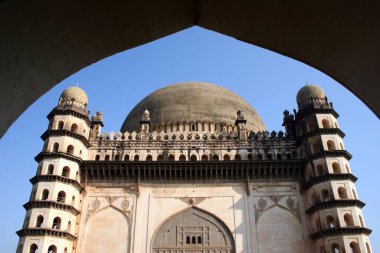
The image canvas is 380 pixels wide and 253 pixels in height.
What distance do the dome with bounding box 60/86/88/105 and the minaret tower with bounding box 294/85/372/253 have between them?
12792mm

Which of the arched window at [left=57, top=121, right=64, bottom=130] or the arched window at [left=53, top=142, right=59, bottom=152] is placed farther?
the arched window at [left=57, top=121, right=64, bottom=130]

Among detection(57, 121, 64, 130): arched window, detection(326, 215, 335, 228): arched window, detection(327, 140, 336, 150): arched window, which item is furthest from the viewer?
detection(57, 121, 64, 130): arched window

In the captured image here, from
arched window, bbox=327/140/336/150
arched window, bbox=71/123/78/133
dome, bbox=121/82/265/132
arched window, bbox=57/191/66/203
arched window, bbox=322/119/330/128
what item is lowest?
arched window, bbox=57/191/66/203

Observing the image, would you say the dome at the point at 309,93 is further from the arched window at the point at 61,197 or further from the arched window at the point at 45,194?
the arched window at the point at 45,194

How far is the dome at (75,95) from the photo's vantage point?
21641mm

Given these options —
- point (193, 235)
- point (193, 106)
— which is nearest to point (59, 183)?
point (193, 235)

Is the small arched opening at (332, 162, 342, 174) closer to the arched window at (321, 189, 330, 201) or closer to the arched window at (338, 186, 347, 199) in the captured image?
the arched window at (338, 186, 347, 199)

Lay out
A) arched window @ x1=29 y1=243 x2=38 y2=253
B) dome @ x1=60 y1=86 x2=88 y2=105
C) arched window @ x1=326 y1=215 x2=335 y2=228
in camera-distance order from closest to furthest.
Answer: arched window @ x1=29 y1=243 x2=38 y2=253 → arched window @ x1=326 y1=215 x2=335 y2=228 → dome @ x1=60 y1=86 x2=88 y2=105

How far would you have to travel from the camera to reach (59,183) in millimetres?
18406

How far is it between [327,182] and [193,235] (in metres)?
7.33

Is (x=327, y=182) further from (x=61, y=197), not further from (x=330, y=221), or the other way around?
(x=61, y=197)

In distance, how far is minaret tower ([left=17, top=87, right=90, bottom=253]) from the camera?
1700cm

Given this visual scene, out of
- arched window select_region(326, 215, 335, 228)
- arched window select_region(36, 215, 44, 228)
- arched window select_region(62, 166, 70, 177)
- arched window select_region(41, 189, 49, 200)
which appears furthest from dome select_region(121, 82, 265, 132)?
arched window select_region(36, 215, 44, 228)

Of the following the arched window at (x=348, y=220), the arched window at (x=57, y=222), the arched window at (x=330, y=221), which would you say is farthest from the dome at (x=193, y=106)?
the arched window at (x=348, y=220)
